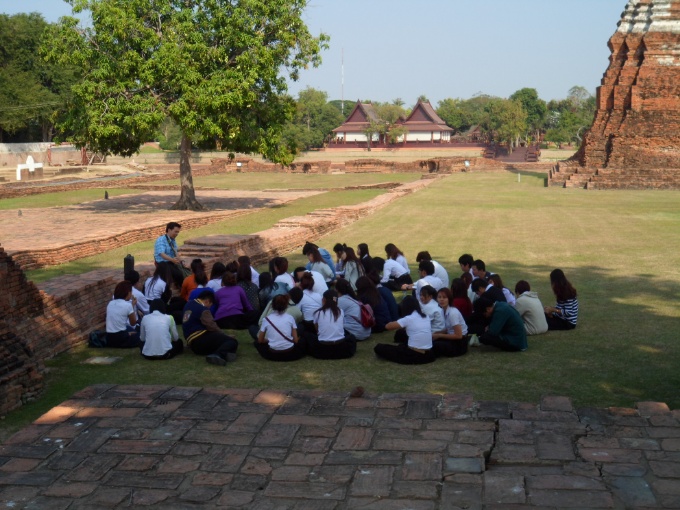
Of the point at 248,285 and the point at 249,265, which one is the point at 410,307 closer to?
the point at 248,285

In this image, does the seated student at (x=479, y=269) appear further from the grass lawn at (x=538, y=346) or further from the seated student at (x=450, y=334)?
the seated student at (x=450, y=334)

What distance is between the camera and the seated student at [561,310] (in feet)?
24.1

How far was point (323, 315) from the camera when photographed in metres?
6.64

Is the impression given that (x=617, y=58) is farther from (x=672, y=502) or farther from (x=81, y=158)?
(x=672, y=502)

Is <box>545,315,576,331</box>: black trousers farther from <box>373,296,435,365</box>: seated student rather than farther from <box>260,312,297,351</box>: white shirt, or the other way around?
<box>260,312,297,351</box>: white shirt

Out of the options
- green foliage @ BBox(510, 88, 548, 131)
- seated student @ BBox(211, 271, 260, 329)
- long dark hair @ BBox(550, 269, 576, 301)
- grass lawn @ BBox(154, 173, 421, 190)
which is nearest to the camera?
long dark hair @ BBox(550, 269, 576, 301)

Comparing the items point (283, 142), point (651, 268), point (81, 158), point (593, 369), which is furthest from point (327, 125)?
point (593, 369)

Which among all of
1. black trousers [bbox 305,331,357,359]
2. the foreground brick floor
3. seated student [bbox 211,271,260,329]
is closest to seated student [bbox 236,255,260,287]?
seated student [bbox 211,271,260,329]

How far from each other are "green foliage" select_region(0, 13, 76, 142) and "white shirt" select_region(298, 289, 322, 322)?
1304 inches

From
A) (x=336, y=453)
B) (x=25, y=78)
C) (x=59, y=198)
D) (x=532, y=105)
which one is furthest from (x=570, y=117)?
(x=336, y=453)

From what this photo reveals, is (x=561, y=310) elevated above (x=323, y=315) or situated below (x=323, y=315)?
below

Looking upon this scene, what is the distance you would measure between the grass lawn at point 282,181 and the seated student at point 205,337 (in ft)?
76.4

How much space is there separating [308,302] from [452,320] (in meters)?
1.36

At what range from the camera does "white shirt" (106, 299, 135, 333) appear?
276 inches
